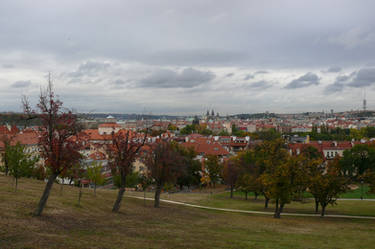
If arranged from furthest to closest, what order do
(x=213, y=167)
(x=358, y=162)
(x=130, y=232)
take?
(x=358, y=162), (x=213, y=167), (x=130, y=232)

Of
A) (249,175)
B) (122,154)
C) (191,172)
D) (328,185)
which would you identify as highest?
(122,154)

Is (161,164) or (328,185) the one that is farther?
(328,185)

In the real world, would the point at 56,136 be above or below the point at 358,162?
above

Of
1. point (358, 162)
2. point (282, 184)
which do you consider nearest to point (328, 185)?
point (282, 184)

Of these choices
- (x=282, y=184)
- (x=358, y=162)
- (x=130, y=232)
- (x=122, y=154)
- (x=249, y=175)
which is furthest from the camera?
(x=358, y=162)

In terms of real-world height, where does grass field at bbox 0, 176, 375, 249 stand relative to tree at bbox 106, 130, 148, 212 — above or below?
below

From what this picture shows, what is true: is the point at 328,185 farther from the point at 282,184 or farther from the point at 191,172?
the point at 191,172

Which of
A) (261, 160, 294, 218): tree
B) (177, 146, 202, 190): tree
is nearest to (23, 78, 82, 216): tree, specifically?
(261, 160, 294, 218): tree

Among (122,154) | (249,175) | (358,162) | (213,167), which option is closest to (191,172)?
(213,167)

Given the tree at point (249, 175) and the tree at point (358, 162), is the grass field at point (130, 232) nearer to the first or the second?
the tree at point (249, 175)

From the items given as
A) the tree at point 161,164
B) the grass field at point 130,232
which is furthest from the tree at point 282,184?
the tree at point 161,164

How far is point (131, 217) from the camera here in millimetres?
21672

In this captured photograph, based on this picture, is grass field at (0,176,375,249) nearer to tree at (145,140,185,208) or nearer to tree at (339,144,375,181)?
tree at (145,140,185,208)

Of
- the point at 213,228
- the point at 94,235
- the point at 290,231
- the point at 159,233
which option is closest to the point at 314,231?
the point at 290,231
